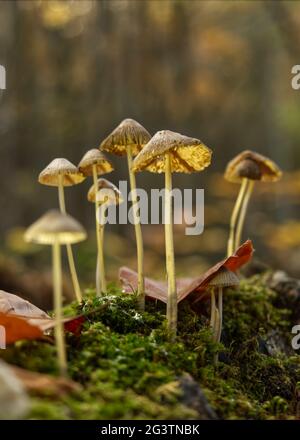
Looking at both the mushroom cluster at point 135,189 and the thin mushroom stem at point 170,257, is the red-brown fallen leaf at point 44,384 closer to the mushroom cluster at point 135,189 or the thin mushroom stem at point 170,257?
the mushroom cluster at point 135,189

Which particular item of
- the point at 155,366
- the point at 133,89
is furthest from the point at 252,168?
the point at 133,89

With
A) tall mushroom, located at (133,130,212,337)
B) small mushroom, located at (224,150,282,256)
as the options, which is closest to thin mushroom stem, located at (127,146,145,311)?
tall mushroom, located at (133,130,212,337)

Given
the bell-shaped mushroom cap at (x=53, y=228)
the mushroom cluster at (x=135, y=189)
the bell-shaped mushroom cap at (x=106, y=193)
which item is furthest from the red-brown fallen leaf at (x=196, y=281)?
the bell-shaped mushroom cap at (x=53, y=228)

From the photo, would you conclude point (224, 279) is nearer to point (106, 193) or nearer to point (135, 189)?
point (135, 189)

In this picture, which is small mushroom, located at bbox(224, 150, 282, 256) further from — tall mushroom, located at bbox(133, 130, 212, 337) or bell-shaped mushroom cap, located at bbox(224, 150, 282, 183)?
tall mushroom, located at bbox(133, 130, 212, 337)

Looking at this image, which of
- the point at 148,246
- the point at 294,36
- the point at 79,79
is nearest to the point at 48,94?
the point at 79,79
